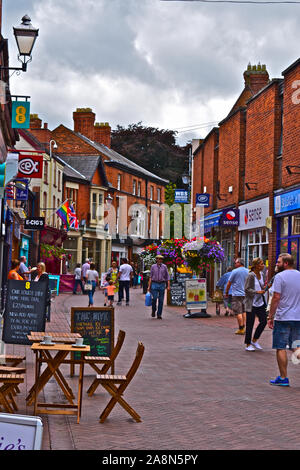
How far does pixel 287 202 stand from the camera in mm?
21969

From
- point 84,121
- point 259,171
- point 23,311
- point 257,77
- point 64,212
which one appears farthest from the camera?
point 84,121

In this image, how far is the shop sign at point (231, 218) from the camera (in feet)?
94.3

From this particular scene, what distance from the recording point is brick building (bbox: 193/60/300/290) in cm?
2191

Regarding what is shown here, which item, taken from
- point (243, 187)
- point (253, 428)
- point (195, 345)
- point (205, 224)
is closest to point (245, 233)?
point (243, 187)

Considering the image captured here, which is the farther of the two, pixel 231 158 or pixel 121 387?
pixel 231 158

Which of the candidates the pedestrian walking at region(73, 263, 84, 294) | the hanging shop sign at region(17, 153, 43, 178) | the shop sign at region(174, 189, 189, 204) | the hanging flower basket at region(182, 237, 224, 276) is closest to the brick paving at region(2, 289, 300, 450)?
the hanging flower basket at region(182, 237, 224, 276)

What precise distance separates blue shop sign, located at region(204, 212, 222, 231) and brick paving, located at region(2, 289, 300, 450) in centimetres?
1586

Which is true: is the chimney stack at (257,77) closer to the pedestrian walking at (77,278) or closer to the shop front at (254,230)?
the shop front at (254,230)

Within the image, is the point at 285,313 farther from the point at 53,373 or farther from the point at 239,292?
the point at 239,292

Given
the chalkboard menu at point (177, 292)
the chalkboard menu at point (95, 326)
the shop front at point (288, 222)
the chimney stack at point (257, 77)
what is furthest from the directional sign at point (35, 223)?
the chalkboard menu at point (95, 326)

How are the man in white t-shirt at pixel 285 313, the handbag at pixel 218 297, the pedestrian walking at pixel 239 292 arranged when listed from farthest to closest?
the handbag at pixel 218 297 → the pedestrian walking at pixel 239 292 → the man in white t-shirt at pixel 285 313

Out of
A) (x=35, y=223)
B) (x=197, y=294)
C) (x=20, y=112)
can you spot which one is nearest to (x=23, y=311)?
(x=20, y=112)

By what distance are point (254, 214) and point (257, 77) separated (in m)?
9.69

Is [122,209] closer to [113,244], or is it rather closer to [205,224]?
[113,244]
